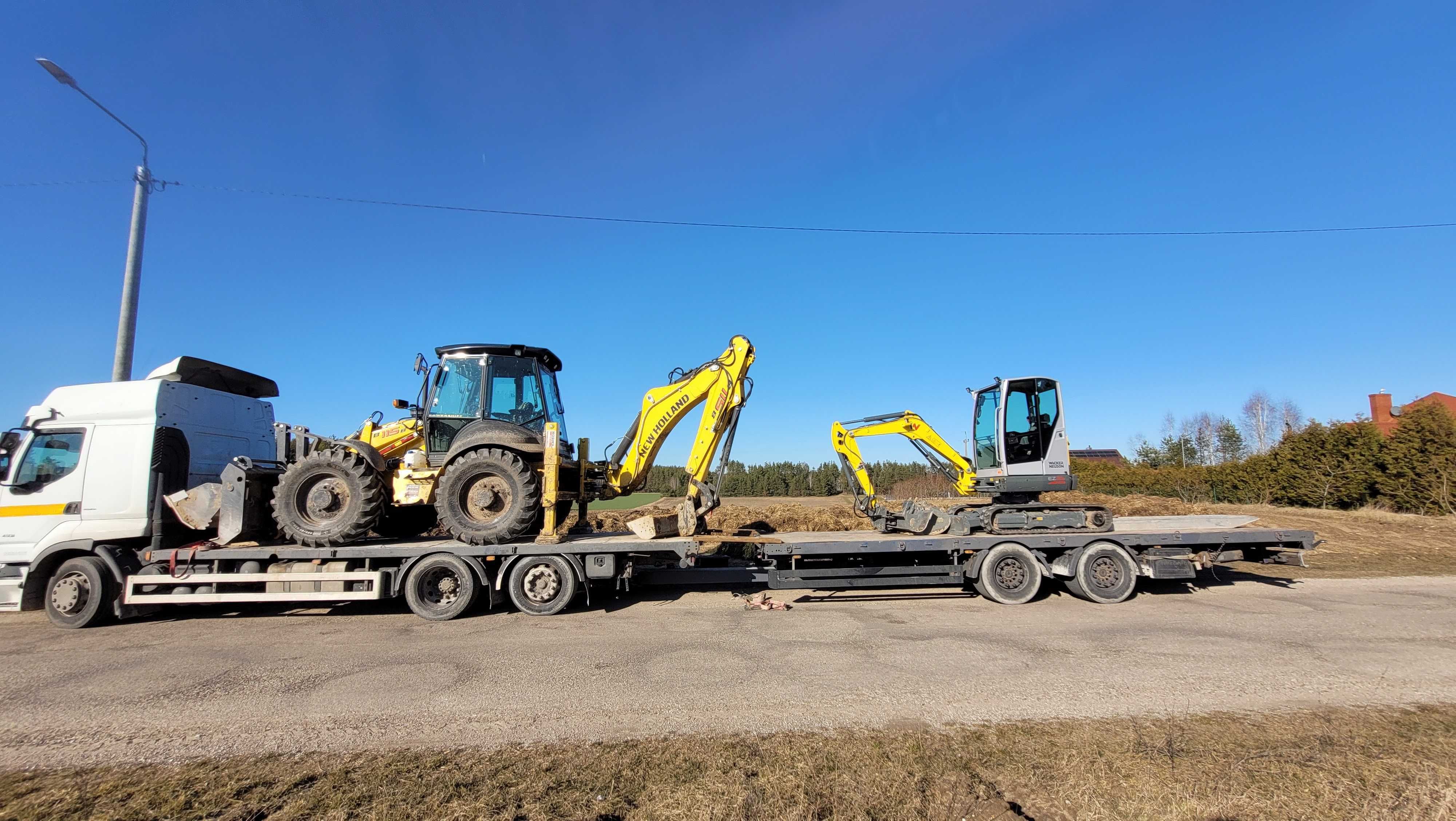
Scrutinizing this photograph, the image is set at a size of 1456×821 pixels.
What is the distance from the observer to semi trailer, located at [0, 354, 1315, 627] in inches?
324

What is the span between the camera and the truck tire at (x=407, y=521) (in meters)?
9.88

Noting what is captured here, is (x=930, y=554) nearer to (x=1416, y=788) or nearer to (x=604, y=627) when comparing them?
(x=604, y=627)

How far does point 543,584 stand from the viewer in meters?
8.55

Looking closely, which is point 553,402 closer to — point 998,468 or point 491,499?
point 491,499

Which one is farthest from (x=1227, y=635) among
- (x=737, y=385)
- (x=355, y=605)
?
(x=355, y=605)

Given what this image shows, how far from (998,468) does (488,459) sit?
811 cm

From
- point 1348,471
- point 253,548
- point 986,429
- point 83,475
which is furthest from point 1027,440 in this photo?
point 1348,471

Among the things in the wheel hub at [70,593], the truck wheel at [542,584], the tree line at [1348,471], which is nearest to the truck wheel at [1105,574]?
the truck wheel at [542,584]

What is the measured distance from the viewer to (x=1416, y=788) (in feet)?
11.4

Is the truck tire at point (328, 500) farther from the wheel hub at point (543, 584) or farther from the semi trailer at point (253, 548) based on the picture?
the wheel hub at point (543, 584)

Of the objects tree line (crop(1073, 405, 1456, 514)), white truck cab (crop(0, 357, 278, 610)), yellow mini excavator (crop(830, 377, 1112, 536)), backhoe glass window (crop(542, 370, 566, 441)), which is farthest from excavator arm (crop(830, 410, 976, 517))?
tree line (crop(1073, 405, 1456, 514))

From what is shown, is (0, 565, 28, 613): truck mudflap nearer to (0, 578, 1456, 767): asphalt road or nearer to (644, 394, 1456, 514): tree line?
(0, 578, 1456, 767): asphalt road

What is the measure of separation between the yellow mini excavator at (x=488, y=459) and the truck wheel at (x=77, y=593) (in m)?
2.15

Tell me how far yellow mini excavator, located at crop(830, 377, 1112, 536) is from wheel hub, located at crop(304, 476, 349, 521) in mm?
8192
